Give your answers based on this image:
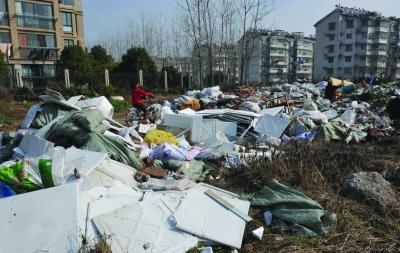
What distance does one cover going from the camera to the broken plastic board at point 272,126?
684 centimetres

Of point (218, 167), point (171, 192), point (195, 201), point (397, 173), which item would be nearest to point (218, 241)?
point (195, 201)

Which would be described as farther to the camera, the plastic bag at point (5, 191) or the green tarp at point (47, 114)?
the green tarp at point (47, 114)

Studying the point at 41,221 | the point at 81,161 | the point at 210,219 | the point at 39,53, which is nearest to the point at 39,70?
the point at 39,53

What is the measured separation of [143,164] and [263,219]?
2.01 meters

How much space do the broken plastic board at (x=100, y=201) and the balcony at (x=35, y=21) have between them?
2976cm

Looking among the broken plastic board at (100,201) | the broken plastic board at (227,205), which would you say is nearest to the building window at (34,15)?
the broken plastic board at (100,201)

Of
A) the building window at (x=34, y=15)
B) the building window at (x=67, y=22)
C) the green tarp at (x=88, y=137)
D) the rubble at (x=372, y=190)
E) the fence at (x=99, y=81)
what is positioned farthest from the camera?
the building window at (x=67, y=22)

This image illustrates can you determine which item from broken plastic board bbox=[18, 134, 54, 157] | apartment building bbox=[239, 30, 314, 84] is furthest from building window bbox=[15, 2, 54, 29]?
apartment building bbox=[239, 30, 314, 84]

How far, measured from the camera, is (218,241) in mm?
2949

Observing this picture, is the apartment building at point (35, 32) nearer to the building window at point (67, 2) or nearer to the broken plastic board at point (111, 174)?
the building window at point (67, 2)

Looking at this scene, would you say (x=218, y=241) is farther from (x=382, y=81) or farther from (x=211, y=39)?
(x=211, y=39)

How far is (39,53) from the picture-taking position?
2936 cm

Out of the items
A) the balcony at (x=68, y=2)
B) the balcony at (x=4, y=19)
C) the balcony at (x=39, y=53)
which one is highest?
the balcony at (x=68, y=2)

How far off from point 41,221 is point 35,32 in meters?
30.7
